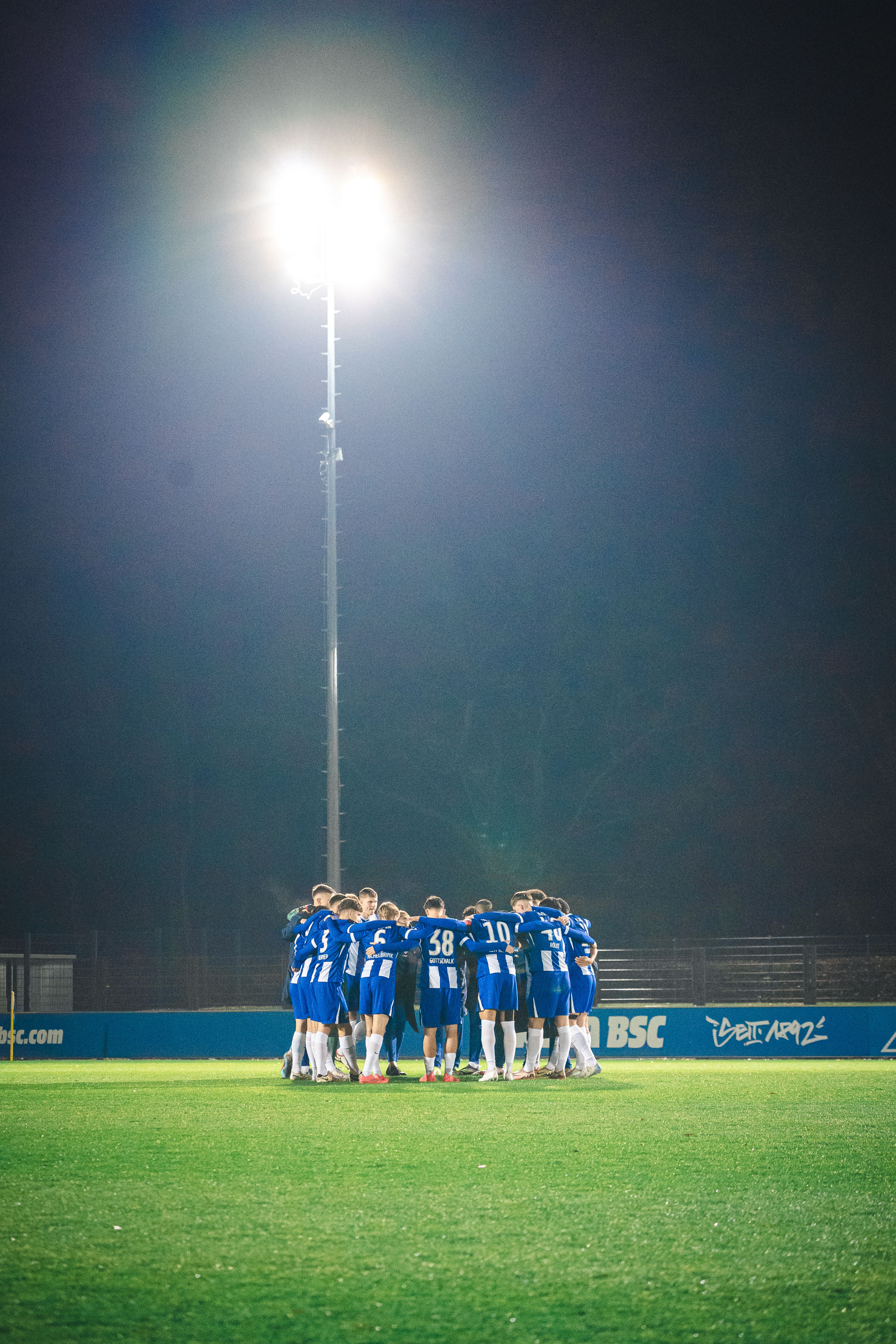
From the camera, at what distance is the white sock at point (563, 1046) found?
13.2 meters

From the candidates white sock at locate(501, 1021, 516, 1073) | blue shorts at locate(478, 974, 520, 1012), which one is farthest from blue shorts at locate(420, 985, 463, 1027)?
white sock at locate(501, 1021, 516, 1073)

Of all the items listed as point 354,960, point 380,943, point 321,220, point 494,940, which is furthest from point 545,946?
point 321,220

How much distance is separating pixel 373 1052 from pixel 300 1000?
1064 millimetres

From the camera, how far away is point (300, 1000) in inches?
522

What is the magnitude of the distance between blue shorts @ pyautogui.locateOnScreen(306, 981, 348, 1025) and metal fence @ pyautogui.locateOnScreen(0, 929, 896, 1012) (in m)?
8.88

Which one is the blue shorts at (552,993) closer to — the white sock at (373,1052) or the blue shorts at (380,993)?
the blue shorts at (380,993)

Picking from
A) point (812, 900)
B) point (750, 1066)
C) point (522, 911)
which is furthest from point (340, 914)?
point (812, 900)

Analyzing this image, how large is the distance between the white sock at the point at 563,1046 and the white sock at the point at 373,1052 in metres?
1.93

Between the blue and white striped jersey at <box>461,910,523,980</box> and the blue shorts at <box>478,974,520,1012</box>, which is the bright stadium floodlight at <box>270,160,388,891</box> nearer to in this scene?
the blue and white striped jersey at <box>461,910,523,980</box>

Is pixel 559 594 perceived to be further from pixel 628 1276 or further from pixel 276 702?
pixel 628 1276

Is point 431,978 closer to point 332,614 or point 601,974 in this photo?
point 332,614

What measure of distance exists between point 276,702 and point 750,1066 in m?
24.3

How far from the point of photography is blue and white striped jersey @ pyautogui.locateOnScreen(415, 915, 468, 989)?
12.9 metres

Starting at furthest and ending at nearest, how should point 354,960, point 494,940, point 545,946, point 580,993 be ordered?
point 580,993 → point 354,960 → point 545,946 → point 494,940
